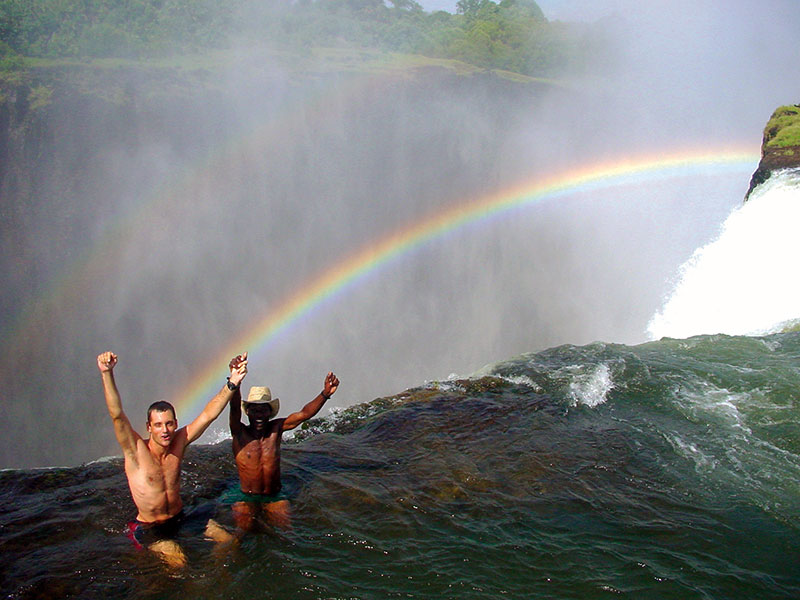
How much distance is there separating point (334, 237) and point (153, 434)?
21.0m

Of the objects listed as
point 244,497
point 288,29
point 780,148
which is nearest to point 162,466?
point 244,497

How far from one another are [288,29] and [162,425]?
36.5m

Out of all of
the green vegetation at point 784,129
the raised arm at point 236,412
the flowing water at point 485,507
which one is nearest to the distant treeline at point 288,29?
the flowing water at point 485,507

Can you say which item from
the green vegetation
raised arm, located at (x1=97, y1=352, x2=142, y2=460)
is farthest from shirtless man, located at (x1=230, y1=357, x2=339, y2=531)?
the green vegetation

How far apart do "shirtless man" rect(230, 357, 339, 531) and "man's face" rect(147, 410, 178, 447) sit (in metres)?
0.59

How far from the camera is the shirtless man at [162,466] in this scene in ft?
12.5

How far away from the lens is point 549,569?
155 inches

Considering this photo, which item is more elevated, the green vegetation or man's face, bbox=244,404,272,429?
the green vegetation

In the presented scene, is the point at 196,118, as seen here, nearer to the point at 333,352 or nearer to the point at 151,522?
the point at 333,352

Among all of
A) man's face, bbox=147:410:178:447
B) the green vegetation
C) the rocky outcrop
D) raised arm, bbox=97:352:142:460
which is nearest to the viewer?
raised arm, bbox=97:352:142:460

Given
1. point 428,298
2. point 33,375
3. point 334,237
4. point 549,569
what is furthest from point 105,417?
point 549,569

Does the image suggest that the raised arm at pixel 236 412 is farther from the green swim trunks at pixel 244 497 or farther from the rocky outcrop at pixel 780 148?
the rocky outcrop at pixel 780 148

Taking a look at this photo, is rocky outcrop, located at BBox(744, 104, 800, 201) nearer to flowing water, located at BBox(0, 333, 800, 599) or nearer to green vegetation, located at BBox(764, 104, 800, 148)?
green vegetation, located at BBox(764, 104, 800, 148)

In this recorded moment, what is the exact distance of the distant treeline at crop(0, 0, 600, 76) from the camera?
24359 mm
